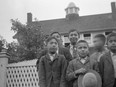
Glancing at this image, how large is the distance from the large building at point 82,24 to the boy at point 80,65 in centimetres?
1923

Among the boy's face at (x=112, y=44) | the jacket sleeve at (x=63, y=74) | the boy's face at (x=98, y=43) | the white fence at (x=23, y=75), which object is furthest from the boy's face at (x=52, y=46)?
the white fence at (x=23, y=75)

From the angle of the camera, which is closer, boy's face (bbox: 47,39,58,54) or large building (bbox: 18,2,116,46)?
boy's face (bbox: 47,39,58,54)

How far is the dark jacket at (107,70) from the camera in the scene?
3277 mm

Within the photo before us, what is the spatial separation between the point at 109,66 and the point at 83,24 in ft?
72.0

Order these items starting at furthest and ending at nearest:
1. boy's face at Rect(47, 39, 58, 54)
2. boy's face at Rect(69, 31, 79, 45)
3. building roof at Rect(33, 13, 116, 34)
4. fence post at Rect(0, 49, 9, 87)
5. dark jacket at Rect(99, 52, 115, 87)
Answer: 1. building roof at Rect(33, 13, 116, 34)
2. fence post at Rect(0, 49, 9, 87)
3. boy's face at Rect(69, 31, 79, 45)
4. boy's face at Rect(47, 39, 58, 54)
5. dark jacket at Rect(99, 52, 115, 87)

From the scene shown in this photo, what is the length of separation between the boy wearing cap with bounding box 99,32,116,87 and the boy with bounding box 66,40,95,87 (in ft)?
0.62

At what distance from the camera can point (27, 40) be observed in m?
14.2

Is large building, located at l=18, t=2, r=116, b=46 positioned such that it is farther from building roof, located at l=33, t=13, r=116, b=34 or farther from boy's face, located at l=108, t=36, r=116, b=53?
boy's face, located at l=108, t=36, r=116, b=53

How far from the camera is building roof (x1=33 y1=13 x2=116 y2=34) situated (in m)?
23.8

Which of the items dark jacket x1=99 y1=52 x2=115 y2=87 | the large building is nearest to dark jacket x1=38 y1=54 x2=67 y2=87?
dark jacket x1=99 y1=52 x2=115 y2=87

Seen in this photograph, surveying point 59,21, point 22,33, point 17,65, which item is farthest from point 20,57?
point 59,21

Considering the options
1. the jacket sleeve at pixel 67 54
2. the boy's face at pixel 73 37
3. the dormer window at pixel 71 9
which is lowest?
the jacket sleeve at pixel 67 54

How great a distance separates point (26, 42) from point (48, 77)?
10.8 meters

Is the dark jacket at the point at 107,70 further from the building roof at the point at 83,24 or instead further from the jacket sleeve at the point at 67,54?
the building roof at the point at 83,24
